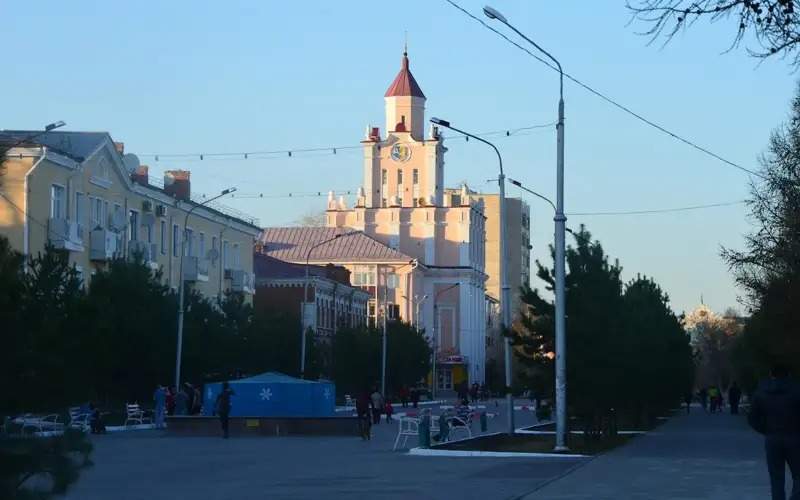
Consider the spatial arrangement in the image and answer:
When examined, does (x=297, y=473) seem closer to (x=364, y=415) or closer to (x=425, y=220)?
(x=364, y=415)

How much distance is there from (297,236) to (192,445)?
340 ft

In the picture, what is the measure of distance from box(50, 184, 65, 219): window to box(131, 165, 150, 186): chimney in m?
8.70

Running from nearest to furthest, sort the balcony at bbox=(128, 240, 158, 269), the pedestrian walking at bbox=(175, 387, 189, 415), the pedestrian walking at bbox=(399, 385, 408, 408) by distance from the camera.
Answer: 1. the pedestrian walking at bbox=(175, 387, 189, 415)
2. the balcony at bbox=(128, 240, 158, 269)
3. the pedestrian walking at bbox=(399, 385, 408, 408)

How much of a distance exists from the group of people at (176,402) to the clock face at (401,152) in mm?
82925

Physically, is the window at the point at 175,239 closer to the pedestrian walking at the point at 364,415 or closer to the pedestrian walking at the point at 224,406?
the pedestrian walking at the point at 224,406

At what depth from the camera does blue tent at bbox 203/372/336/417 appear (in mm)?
49531

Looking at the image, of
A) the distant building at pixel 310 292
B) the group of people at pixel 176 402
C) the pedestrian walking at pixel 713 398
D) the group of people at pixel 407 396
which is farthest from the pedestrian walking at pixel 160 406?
the distant building at pixel 310 292

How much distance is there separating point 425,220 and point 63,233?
282 feet

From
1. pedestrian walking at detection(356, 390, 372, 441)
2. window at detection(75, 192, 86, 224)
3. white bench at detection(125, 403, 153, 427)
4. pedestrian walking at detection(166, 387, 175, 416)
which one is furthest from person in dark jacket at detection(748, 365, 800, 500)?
window at detection(75, 192, 86, 224)

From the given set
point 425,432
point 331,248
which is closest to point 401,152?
point 331,248

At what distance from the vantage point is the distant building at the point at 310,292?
9778 centimetres

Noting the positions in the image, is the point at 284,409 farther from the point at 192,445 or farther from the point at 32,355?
the point at 32,355

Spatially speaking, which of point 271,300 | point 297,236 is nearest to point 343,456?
point 271,300

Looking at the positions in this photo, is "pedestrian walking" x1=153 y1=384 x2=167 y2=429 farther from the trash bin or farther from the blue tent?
the trash bin
